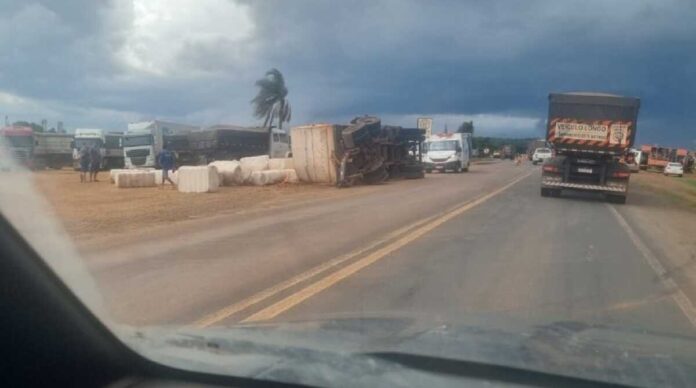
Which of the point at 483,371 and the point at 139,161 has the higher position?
the point at 483,371

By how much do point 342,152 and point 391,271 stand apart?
20.8 metres

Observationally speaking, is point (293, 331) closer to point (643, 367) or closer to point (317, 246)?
point (643, 367)

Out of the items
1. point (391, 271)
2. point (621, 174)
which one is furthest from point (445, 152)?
point (391, 271)

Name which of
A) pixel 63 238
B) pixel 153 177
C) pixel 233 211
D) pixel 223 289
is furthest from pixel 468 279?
pixel 153 177

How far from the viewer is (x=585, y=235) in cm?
1448

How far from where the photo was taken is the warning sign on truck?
2375cm

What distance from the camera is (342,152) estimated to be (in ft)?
99.5

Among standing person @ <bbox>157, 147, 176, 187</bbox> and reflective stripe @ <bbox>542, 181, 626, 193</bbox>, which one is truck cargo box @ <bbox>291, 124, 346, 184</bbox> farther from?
reflective stripe @ <bbox>542, 181, 626, 193</bbox>

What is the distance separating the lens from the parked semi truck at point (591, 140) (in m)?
23.7

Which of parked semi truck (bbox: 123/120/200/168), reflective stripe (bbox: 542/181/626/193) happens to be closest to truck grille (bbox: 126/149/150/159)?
parked semi truck (bbox: 123/120/200/168)

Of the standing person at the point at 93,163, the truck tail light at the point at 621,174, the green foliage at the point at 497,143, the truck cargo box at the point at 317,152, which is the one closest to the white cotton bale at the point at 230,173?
the truck cargo box at the point at 317,152

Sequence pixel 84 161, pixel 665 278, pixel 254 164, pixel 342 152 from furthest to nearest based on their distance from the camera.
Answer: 1. pixel 84 161
2. pixel 254 164
3. pixel 342 152
4. pixel 665 278

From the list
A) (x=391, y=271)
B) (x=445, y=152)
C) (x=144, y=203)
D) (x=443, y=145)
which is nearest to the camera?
(x=391, y=271)

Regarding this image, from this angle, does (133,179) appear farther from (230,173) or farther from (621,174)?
(621,174)
